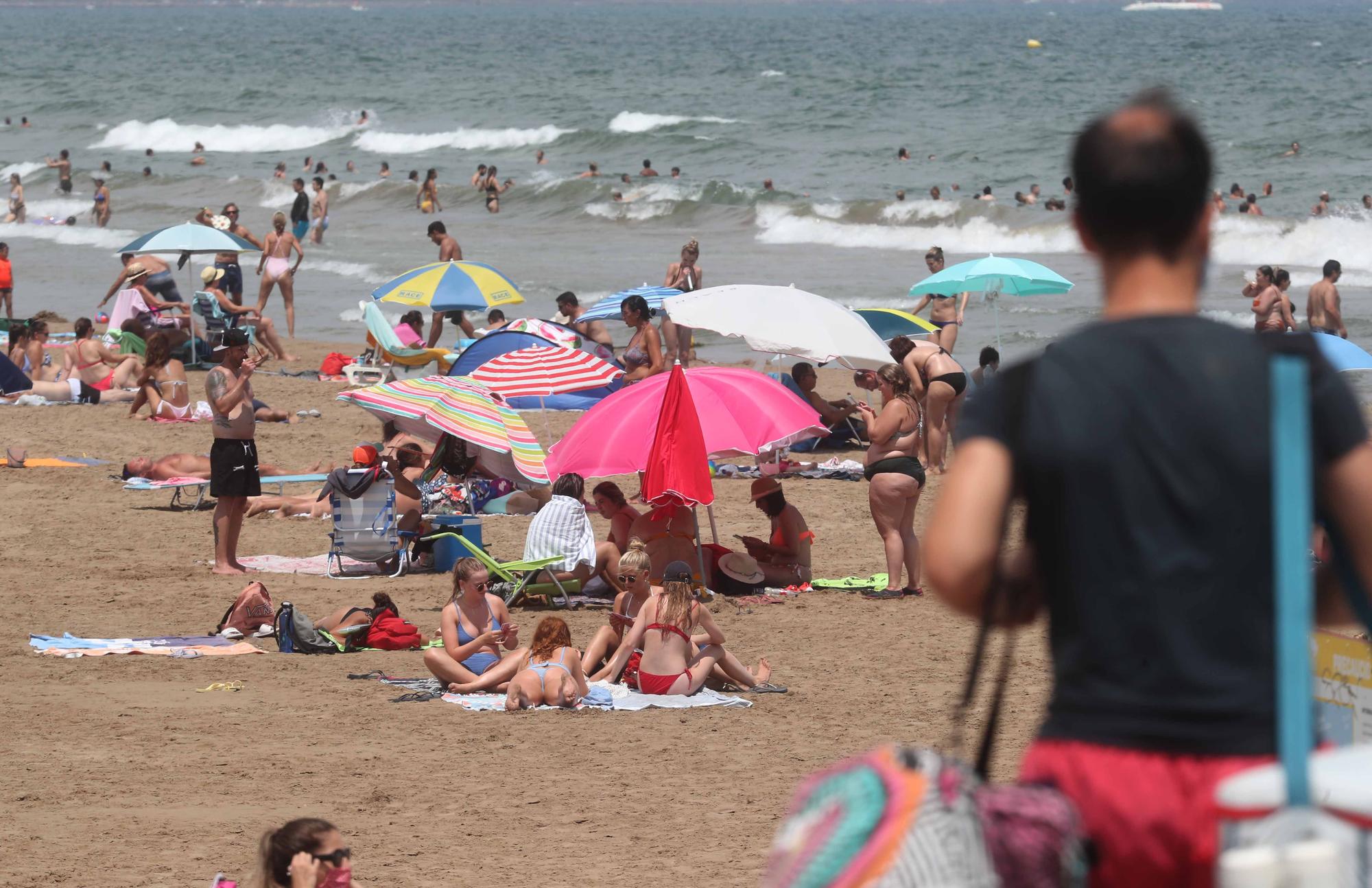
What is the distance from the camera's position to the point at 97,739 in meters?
6.38

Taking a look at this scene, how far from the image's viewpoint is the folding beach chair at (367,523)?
9461mm

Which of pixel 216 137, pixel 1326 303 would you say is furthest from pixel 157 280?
pixel 216 137

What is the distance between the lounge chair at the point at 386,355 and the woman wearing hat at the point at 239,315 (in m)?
1.45

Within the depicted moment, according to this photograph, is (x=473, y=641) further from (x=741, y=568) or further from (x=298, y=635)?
(x=741, y=568)

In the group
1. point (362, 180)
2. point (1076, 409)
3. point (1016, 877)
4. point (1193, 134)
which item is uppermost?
point (1193, 134)

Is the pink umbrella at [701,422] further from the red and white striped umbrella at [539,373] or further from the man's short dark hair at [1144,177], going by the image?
the man's short dark hair at [1144,177]

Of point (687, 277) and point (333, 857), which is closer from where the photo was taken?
point (333, 857)

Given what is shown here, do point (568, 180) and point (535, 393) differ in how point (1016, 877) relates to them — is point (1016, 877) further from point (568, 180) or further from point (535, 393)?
point (568, 180)

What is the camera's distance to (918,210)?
109 ft

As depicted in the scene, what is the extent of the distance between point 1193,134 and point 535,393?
9696mm

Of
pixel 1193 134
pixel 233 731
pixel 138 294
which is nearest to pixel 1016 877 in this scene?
pixel 1193 134

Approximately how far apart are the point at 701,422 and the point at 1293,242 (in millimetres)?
23069

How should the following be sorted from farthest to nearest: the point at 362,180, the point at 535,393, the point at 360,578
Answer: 1. the point at 362,180
2. the point at 535,393
3. the point at 360,578

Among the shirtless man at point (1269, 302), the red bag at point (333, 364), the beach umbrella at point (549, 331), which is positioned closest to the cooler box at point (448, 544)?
Result: the beach umbrella at point (549, 331)
